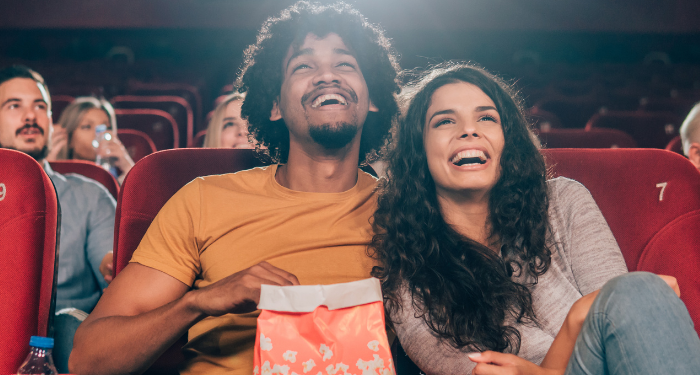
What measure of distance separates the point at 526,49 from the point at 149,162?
5.33 m

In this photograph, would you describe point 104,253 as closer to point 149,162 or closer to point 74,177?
point 74,177

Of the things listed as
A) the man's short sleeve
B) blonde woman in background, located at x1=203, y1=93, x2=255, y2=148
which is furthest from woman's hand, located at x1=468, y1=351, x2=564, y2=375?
blonde woman in background, located at x1=203, y1=93, x2=255, y2=148

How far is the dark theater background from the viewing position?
4953 millimetres

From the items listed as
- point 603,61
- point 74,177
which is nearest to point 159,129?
point 74,177

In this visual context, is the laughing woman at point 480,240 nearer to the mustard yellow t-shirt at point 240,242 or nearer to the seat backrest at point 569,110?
the mustard yellow t-shirt at point 240,242

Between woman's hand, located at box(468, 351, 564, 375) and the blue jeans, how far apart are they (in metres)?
0.08

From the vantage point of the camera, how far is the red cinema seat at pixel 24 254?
0.87 meters

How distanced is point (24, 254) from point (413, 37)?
508 cm

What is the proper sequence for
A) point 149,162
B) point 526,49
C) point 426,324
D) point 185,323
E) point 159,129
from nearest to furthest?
point 185,323 → point 426,324 → point 149,162 → point 159,129 → point 526,49

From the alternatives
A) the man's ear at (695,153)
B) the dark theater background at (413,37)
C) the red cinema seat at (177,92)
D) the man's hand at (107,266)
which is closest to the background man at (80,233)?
the man's hand at (107,266)

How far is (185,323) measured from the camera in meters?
0.86

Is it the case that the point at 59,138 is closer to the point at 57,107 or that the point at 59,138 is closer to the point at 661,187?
the point at 57,107

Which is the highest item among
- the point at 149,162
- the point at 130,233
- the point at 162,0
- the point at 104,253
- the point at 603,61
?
the point at 162,0

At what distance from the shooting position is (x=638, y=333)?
688 mm
